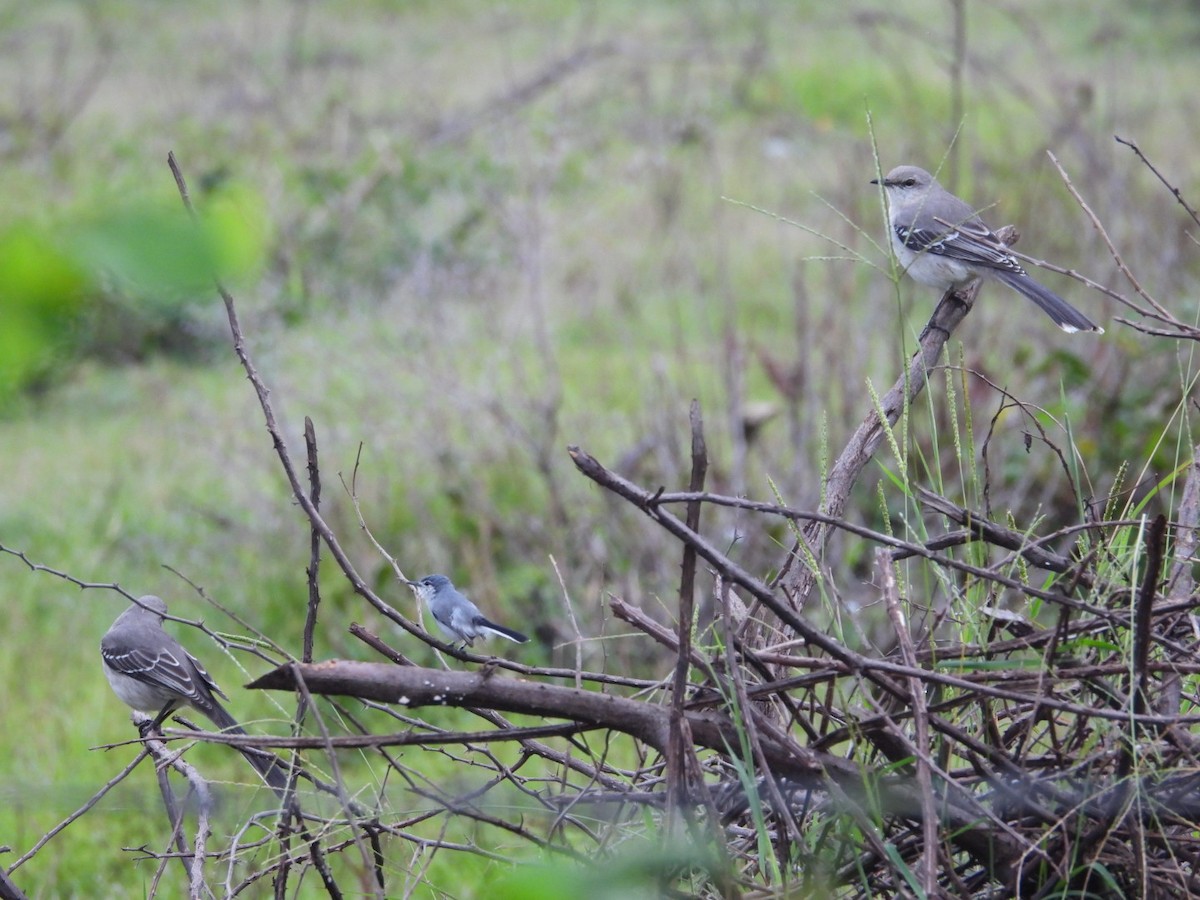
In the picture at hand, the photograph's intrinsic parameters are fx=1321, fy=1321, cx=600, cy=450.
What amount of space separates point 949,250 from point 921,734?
10.2 feet

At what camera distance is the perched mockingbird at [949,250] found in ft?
14.1

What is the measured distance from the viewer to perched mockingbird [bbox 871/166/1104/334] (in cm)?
429

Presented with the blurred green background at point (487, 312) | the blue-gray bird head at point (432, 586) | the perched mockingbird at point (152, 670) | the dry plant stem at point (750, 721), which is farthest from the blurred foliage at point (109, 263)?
the perched mockingbird at point (152, 670)

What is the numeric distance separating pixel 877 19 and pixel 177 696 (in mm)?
4403

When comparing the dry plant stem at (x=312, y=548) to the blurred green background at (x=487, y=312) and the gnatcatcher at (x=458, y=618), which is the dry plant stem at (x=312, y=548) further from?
the gnatcatcher at (x=458, y=618)

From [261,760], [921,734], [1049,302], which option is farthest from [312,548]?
[1049,302]

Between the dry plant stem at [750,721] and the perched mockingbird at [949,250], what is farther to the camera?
the perched mockingbird at [949,250]

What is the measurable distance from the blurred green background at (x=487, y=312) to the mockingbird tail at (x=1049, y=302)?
19.6 inches

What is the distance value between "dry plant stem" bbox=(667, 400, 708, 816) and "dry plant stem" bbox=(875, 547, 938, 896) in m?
0.29

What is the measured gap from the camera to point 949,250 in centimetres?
448

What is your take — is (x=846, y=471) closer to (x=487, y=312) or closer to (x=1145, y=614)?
(x=1145, y=614)

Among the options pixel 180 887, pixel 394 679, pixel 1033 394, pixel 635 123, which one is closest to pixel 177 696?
pixel 180 887

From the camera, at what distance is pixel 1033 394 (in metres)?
6.45

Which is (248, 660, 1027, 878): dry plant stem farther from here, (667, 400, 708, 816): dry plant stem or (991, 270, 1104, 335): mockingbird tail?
(991, 270, 1104, 335): mockingbird tail
